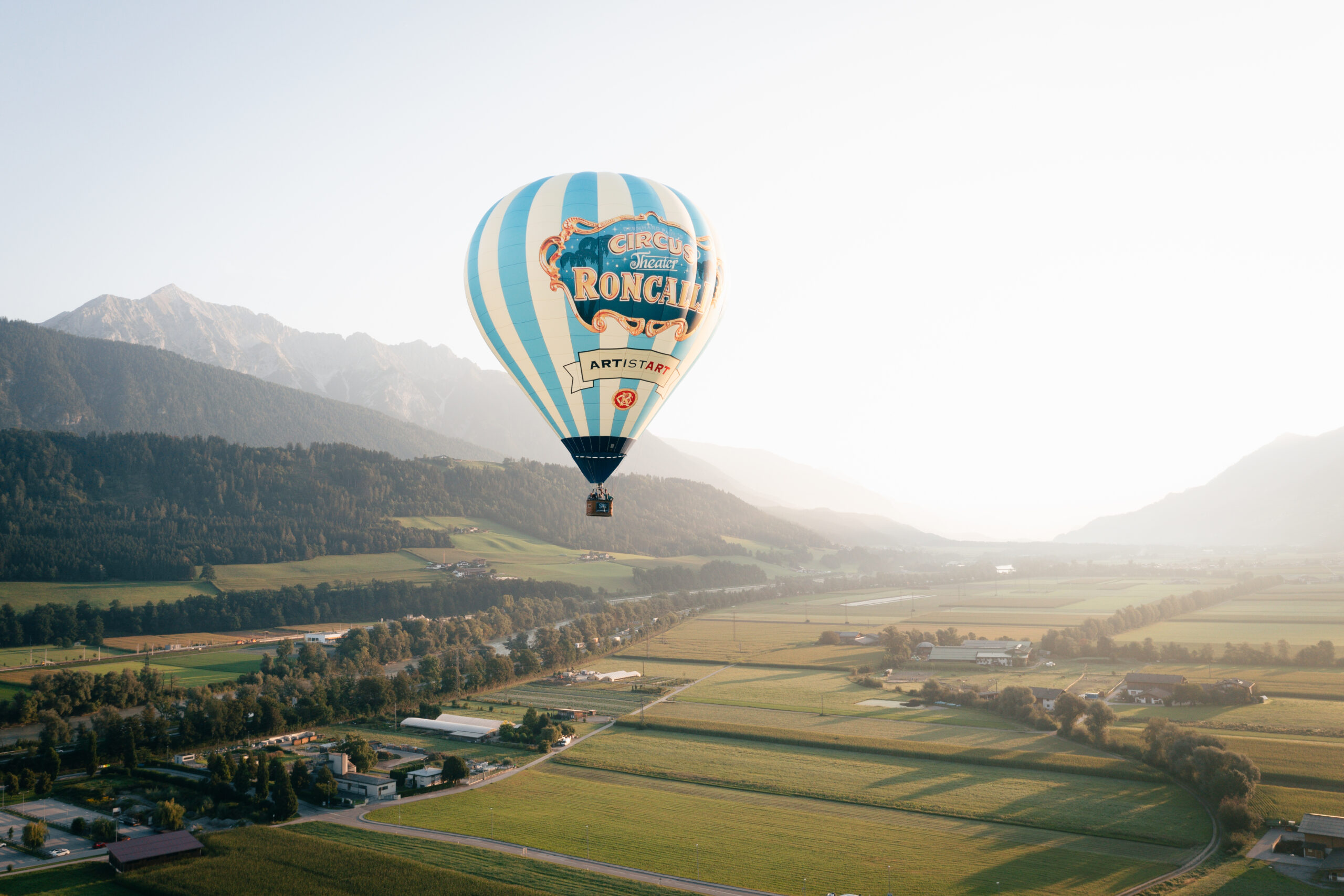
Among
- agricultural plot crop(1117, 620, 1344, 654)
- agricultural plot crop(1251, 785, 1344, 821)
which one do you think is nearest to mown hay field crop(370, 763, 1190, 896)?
agricultural plot crop(1251, 785, 1344, 821)

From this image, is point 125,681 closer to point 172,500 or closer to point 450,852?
point 450,852

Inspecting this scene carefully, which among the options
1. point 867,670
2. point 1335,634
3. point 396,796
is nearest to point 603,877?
point 396,796

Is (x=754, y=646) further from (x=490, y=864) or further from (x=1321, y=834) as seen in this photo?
(x=1321, y=834)

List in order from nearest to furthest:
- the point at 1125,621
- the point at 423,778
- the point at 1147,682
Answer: the point at 423,778 < the point at 1147,682 < the point at 1125,621

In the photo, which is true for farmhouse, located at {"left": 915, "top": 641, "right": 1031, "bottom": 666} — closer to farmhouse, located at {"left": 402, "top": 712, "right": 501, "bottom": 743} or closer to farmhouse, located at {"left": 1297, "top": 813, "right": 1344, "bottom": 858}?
farmhouse, located at {"left": 1297, "top": 813, "right": 1344, "bottom": 858}

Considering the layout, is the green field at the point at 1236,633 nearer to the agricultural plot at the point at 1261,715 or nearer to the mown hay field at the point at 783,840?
the agricultural plot at the point at 1261,715

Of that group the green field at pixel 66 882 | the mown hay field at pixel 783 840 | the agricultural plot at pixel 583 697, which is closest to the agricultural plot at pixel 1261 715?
the mown hay field at pixel 783 840

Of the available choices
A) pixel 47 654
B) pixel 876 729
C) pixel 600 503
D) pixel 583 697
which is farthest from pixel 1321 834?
pixel 47 654
